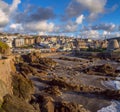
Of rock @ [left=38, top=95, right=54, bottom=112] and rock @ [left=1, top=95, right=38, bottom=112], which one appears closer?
rock @ [left=1, top=95, right=38, bottom=112]

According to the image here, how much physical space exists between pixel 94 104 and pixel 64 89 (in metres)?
4.21

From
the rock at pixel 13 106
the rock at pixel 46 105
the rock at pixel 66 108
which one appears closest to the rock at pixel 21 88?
the rock at pixel 46 105

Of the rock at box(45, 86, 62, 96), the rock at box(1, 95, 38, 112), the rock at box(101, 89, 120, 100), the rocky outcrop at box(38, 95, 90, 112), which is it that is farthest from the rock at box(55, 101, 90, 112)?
the rock at box(101, 89, 120, 100)

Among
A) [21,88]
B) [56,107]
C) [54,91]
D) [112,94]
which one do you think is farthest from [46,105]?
[112,94]

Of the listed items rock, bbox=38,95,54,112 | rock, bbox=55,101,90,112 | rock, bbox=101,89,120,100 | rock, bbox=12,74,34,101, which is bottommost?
rock, bbox=101,89,120,100

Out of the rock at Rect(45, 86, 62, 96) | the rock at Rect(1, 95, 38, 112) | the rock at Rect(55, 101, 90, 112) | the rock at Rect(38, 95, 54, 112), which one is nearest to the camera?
the rock at Rect(1, 95, 38, 112)

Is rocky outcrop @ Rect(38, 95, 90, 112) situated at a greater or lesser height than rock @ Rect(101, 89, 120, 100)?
greater

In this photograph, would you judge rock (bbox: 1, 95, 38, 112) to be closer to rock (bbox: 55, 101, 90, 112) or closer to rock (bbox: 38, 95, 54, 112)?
rock (bbox: 38, 95, 54, 112)

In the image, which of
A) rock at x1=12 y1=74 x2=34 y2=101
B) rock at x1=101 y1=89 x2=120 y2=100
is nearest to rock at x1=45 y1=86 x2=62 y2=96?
rock at x1=12 y1=74 x2=34 y2=101

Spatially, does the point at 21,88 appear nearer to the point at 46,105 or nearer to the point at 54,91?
the point at 46,105

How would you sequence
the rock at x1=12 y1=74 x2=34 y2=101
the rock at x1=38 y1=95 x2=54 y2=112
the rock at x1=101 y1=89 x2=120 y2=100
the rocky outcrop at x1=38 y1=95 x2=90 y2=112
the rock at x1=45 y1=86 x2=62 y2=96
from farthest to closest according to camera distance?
the rock at x1=45 y1=86 x2=62 y2=96 → the rock at x1=101 y1=89 x2=120 y2=100 → the rock at x1=12 y1=74 x2=34 y2=101 → the rocky outcrop at x1=38 y1=95 x2=90 y2=112 → the rock at x1=38 y1=95 x2=54 y2=112

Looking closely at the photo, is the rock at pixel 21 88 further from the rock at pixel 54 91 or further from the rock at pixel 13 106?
the rock at pixel 13 106

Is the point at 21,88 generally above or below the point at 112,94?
above

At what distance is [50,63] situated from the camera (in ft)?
144
